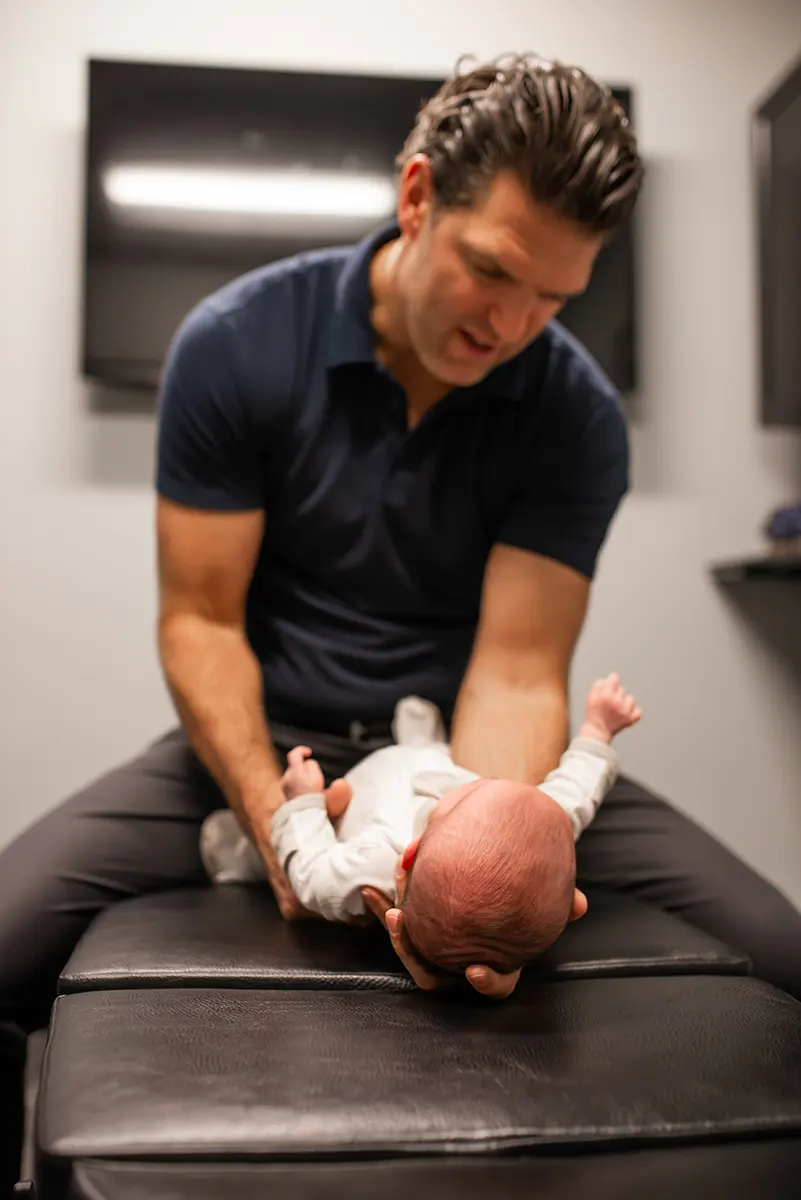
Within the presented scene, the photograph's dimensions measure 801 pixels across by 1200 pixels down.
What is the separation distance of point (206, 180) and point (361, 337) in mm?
1022

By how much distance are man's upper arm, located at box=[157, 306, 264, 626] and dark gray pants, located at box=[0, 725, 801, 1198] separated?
228 millimetres

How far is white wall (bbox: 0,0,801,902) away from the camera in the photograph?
2.20m

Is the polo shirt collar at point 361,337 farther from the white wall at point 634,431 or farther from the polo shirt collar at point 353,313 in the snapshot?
the white wall at point 634,431

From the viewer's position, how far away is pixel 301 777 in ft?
3.82

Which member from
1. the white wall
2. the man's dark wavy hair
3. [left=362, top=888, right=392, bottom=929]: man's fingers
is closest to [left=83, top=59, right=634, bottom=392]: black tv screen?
the white wall

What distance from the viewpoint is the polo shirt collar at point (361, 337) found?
4.49ft

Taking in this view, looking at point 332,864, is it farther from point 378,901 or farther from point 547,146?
point 547,146

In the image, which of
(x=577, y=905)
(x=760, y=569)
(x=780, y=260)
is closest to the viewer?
(x=577, y=905)

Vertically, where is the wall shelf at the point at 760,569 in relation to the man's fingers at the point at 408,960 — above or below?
above

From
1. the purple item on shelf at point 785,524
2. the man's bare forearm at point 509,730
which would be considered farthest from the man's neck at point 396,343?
the purple item on shelf at point 785,524

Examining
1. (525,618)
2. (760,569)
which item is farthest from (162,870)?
(760,569)

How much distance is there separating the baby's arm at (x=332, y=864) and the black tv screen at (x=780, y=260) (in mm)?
1629

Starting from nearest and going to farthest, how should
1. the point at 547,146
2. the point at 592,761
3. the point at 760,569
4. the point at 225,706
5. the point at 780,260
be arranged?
the point at 547,146
the point at 592,761
the point at 225,706
the point at 760,569
the point at 780,260

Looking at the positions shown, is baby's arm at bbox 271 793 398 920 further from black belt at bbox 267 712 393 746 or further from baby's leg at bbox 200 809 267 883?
black belt at bbox 267 712 393 746
